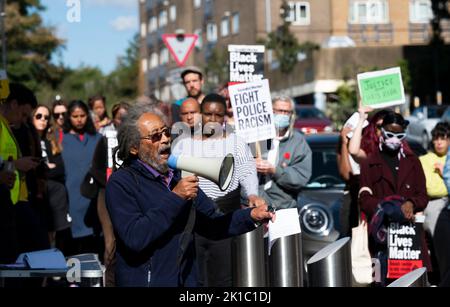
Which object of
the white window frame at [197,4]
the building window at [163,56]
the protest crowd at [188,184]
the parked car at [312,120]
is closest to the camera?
the protest crowd at [188,184]

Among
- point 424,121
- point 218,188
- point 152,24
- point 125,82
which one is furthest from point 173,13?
point 218,188

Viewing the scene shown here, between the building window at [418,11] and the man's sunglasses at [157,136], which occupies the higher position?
the building window at [418,11]

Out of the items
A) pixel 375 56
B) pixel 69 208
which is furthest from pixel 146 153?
pixel 375 56

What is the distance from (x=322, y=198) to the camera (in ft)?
37.3

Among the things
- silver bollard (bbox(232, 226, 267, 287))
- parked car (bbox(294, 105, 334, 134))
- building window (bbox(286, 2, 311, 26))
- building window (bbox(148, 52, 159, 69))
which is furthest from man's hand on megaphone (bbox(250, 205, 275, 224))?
building window (bbox(148, 52, 159, 69))

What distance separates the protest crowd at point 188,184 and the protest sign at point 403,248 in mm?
13

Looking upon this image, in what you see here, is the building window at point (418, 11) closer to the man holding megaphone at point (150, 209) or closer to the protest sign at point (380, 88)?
the protest sign at point (380, 88)

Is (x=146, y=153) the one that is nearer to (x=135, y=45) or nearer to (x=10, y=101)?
(x=10, y=101)

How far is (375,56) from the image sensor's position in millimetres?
52156

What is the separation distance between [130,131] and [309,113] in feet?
97.3

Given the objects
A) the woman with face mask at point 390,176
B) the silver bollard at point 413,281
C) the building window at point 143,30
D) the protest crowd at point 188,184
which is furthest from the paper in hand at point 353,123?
the building window at point 143,30

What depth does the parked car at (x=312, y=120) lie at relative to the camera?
32.7 metres

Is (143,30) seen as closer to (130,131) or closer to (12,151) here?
(12,151)

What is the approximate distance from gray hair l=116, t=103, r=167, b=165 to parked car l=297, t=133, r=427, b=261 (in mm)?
5194
